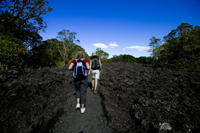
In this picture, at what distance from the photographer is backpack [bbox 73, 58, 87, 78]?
3.38 meters

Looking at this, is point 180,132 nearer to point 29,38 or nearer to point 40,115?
point 40,115

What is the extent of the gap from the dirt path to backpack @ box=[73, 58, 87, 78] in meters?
1.66

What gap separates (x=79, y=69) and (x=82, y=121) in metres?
1.95

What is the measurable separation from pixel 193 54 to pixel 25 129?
10975 millimetres

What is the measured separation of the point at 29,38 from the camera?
11461 mm

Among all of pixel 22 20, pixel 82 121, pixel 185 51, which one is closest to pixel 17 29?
pixel 22 20

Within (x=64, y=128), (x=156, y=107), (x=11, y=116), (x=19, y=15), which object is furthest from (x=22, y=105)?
(x=19, y=15)

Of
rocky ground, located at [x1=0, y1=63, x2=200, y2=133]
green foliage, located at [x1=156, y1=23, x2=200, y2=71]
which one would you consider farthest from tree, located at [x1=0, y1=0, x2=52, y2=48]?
green foliage, located at [x1=156, y1=23, x2=200, y2=71]

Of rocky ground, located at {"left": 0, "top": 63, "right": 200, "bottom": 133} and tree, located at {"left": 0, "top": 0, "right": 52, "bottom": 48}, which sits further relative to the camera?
tree, located at {"left": 0, "top": 0, "right": 52, "bottom": 48}

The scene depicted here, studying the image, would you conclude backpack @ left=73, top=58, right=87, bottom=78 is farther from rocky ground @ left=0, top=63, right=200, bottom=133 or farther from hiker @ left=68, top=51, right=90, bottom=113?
rocky ground @ left=0, top=63, right=200, bottom=133

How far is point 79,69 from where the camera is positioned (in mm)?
3379

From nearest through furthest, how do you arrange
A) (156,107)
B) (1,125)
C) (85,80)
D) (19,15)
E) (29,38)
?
(1,125)
(156,107)
(85,80)
(19,15)
(29,38)

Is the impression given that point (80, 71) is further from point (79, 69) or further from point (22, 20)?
point (22, 20)

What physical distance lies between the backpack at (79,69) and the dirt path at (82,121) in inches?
65.2
